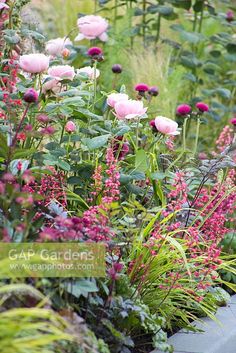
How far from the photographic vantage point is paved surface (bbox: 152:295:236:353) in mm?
3080

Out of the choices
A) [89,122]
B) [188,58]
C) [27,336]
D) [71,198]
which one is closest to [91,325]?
[27,336]

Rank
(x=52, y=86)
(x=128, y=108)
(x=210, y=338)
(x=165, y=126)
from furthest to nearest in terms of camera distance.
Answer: (x=52, y=86) → (x=165, y=126) → (x=128, y=108) → (x=210, y=338)

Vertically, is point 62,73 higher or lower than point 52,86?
higher

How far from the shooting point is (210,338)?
3197 millimetres

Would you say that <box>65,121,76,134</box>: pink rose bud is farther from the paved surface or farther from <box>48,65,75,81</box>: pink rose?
the paved surface

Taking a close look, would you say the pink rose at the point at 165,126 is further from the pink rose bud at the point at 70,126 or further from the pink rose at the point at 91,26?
the pink rose at the point at 91,26

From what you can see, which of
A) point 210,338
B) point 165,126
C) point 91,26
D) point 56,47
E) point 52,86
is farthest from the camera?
point 91,26

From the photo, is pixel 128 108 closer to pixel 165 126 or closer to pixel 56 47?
pixel 165 126

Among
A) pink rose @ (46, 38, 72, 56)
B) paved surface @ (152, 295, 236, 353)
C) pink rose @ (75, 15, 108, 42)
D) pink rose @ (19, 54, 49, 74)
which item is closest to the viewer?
paved surface @ (152, 295, 236, 353)

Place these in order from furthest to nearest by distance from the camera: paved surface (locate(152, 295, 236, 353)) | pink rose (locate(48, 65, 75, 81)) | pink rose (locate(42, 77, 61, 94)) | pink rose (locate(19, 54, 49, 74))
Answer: pink rose (locate(42, 77, 61, 94))
pink rose (locate(48, 65, 75, 81))
pink rose (locate(19, 54, 49, 74))
paved surface (locate(152, 295, 236, 353))

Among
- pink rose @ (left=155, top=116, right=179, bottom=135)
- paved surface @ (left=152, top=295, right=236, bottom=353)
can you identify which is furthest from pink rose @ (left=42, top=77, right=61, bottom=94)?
paved surface @ (left=152, top=295, right=236, bottom=353)

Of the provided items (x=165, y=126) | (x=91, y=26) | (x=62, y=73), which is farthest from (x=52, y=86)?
(x=91, y=26)

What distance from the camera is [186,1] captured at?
235 inches

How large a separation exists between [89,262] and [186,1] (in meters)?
3.63
